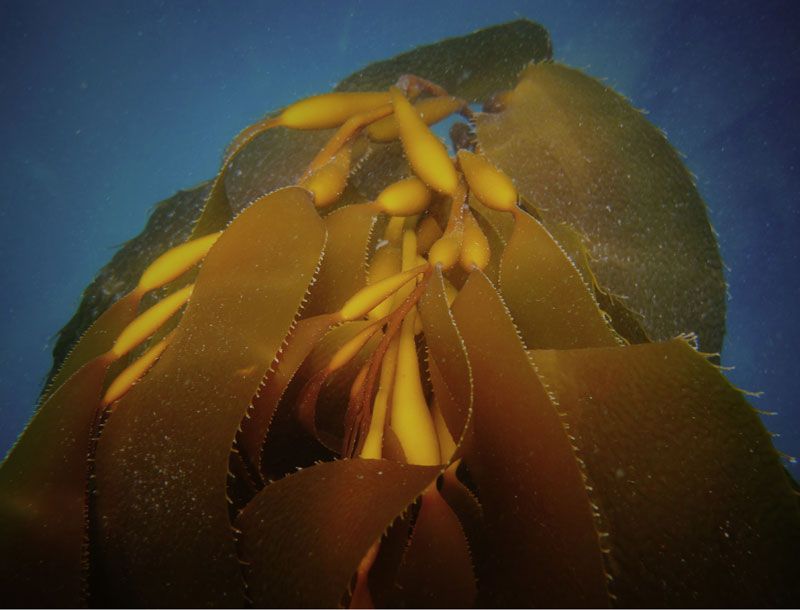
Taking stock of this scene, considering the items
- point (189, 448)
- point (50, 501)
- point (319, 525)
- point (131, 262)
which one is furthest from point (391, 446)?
point (131, 262)

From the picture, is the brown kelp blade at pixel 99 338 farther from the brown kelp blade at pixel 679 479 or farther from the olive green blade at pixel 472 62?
the olive green blade at pixel 472 62

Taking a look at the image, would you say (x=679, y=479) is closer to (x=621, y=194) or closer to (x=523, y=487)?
(x=523, y=487)

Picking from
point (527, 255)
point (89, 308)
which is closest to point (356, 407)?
point (527, 255)

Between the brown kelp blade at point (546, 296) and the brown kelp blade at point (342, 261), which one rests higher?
the brown kelp blade at point (342, 261)

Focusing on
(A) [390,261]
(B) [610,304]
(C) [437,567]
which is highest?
(A) [390,261]

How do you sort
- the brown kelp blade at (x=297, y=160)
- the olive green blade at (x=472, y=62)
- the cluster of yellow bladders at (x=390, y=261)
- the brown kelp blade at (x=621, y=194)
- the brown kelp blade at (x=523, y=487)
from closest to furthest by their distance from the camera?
the brown kelp blade at (x=523, y=487) < the cluster of yellow bladders at (x=390, y=261) < the brown kelp blade at (x=621, y=194) < the brown kelp blade at (x=297, y=160) < the olive green blade at (x=472, y=62)

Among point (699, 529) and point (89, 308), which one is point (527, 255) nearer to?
point (699, 529)

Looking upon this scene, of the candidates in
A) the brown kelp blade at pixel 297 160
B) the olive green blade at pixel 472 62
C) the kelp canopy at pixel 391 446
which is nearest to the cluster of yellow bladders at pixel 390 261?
the kelp canopy at pixel 391 446
